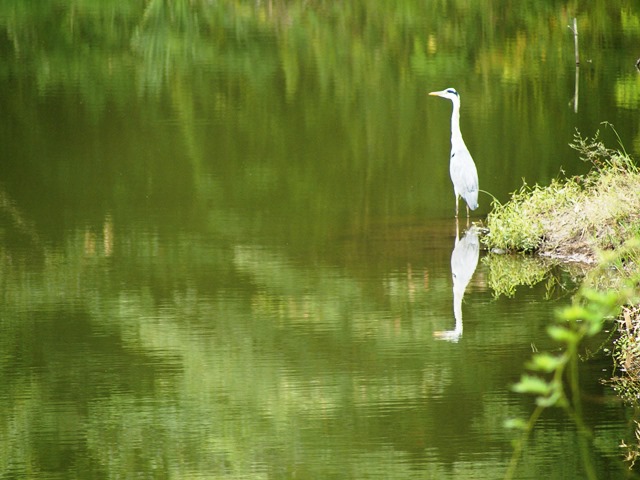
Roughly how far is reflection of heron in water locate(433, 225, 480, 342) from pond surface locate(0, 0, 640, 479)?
24 millimetres

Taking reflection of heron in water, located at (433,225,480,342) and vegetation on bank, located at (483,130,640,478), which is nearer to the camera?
reflection of heron in water, located at (433,225,480,342)

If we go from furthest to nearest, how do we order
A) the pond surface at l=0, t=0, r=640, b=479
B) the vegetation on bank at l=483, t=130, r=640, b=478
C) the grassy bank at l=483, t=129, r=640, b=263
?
the grassy bank at l=483, t=129, r=640, b=263 → the vegetation on bank at l=483, t=130, r=640, b=478 → the pond surface at l=0, t=0, r=640, b=479

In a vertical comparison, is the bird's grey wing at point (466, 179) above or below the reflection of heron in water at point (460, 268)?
above

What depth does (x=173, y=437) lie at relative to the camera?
5121 millimetres

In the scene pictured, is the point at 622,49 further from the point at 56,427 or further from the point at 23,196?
the point at 56,427

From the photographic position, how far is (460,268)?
25.3 ft

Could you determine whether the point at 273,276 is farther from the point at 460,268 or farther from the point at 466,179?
the point at 466,179

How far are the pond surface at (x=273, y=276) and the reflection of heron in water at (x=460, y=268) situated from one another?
2cm

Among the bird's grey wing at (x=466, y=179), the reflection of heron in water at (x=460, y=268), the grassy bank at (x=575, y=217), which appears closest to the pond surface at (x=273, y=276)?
the reflection of heron in water at (x=460, y=268)

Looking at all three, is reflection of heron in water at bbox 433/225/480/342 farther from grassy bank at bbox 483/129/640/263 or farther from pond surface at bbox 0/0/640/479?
grassy bank at bbox 483/129/640/263

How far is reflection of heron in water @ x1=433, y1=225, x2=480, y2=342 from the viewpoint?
646cm

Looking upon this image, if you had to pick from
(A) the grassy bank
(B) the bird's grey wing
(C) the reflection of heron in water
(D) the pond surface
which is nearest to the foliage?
(D) the pond surface

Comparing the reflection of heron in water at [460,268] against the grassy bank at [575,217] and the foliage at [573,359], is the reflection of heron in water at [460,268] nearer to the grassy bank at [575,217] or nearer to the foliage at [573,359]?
the grassy bank at [575,217]

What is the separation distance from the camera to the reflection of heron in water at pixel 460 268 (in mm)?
6461
